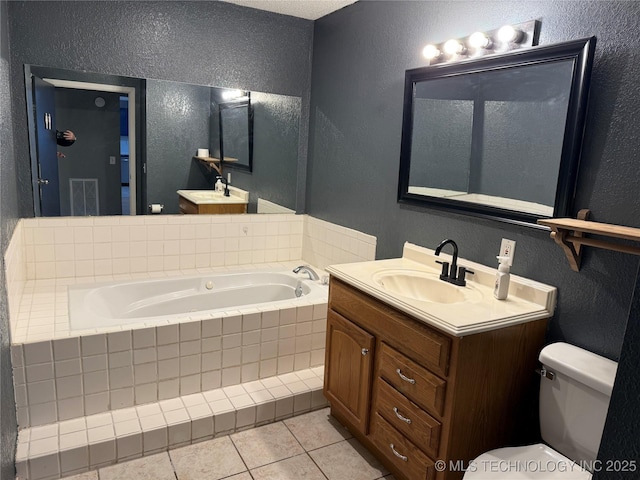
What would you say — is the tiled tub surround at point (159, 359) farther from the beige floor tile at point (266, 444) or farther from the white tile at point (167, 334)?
the beige floor tile at point (266, 444)

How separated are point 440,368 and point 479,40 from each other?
4.69 ft

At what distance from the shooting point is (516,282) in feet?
6.45

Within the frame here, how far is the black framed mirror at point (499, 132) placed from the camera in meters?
1.76

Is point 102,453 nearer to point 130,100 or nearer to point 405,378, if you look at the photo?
point 405,378

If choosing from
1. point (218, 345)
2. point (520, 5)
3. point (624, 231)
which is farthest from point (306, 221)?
point (624, 231)

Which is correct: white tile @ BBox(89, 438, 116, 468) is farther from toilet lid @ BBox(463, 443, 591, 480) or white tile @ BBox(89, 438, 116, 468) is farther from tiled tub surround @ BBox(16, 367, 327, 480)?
toilet lid @ BBox(463, 443, 591, 480)

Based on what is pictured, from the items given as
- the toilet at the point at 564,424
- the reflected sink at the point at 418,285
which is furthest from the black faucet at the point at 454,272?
the toilet at the point at 564,424

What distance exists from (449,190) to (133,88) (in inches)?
83.7

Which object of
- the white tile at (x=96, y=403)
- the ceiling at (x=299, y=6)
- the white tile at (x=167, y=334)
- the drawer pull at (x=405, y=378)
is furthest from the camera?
the ceiling at (x=299, y=6)

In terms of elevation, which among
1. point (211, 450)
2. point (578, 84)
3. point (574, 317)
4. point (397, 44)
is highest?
point (397, 44)

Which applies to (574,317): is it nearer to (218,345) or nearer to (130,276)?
(218,345)

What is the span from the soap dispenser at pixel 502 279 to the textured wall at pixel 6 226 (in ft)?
6.29

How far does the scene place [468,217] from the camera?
2246 mm

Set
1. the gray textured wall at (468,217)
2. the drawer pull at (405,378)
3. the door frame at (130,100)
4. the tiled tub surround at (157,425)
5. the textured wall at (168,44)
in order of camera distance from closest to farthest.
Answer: the gray textured wall at (468,217)
the drawer pull at (405,378)
the tiled tub surround at (157,425)
the textured wall at (168,44)
the door frame at (130,100)
